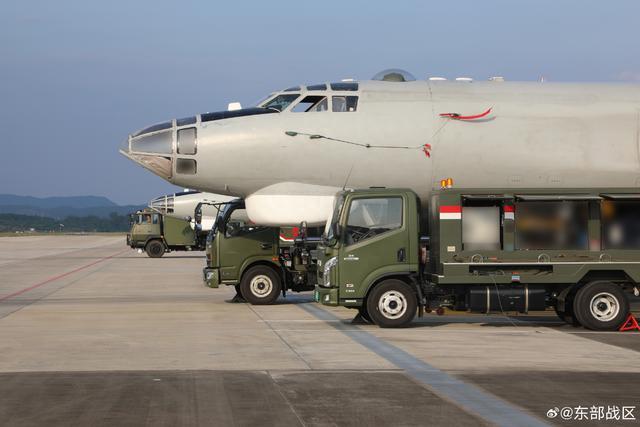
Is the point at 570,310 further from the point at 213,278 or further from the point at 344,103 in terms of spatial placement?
the point at 213,278

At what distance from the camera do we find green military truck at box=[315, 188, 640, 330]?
17094mm

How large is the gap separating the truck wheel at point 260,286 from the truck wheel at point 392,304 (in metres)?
5.88

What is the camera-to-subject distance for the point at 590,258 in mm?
17094

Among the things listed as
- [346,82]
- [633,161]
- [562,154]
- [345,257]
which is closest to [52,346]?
[345,257]

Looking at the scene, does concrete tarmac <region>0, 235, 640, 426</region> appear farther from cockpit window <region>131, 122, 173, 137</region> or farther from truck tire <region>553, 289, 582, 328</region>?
cockpit window <region>131, 122, 173, 137</region>

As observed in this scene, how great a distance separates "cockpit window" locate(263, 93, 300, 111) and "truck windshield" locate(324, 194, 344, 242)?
8.98 feet

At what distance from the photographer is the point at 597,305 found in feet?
57.1

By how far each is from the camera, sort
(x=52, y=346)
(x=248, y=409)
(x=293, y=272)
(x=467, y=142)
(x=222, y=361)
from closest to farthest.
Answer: (x=248, y=409) < (x=222, y=361) < (x=52, y=346) < (x=467, y=142) < (x=293, y=272)

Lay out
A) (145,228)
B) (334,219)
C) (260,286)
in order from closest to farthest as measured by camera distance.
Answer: (334,219) → (260,286) → (145,228)

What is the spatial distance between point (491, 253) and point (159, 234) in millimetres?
38488

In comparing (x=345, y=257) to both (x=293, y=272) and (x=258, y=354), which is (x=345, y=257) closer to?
(x=258, y=354)

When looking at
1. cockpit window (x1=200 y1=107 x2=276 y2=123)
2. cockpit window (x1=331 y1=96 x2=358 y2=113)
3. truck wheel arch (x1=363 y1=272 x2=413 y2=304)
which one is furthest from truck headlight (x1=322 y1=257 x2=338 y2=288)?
cockpit window (x1=200 y1=107 x2=276 y2=123)

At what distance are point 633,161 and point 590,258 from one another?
13.6 feet

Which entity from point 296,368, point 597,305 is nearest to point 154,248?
point 597,305
